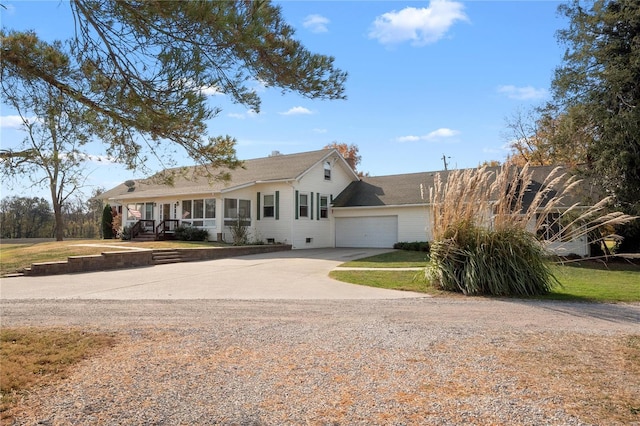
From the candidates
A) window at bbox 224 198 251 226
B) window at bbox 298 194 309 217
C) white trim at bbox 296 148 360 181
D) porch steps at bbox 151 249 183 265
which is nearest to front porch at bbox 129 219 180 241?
window at bbox 224 198 251 226

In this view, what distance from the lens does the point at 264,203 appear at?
960 inches

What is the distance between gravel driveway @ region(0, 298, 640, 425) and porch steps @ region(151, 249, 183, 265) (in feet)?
30.7

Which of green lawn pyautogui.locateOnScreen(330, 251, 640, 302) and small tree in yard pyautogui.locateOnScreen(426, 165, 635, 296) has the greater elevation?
small tree in yard pyautogui.locateOnScreen(426, 165, 635, 296)

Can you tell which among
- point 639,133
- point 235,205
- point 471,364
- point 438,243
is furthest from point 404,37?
point 235,205

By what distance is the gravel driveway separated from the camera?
133 inches

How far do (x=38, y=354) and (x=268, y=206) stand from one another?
19.6 m

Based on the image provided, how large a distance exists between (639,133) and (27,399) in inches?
756

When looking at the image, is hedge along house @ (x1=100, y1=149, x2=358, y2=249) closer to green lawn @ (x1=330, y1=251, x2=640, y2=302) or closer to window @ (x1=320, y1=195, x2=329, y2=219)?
window @ (x1=320, y1=195, x2=329, y2=219)

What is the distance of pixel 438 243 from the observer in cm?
970

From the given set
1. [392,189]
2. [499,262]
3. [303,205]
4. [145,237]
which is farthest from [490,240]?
[145,237]

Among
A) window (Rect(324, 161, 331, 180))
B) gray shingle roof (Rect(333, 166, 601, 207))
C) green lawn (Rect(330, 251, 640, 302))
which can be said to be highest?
window (Rect(324, 161, 331, 180))

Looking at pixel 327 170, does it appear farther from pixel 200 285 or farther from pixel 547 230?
pixel 547 230

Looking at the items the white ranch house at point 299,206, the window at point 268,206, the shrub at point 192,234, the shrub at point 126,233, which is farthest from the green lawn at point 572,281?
the shrub at point 126,233

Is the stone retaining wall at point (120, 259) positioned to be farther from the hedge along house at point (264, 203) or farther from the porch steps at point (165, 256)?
the hedge along house at point (264, 203)
